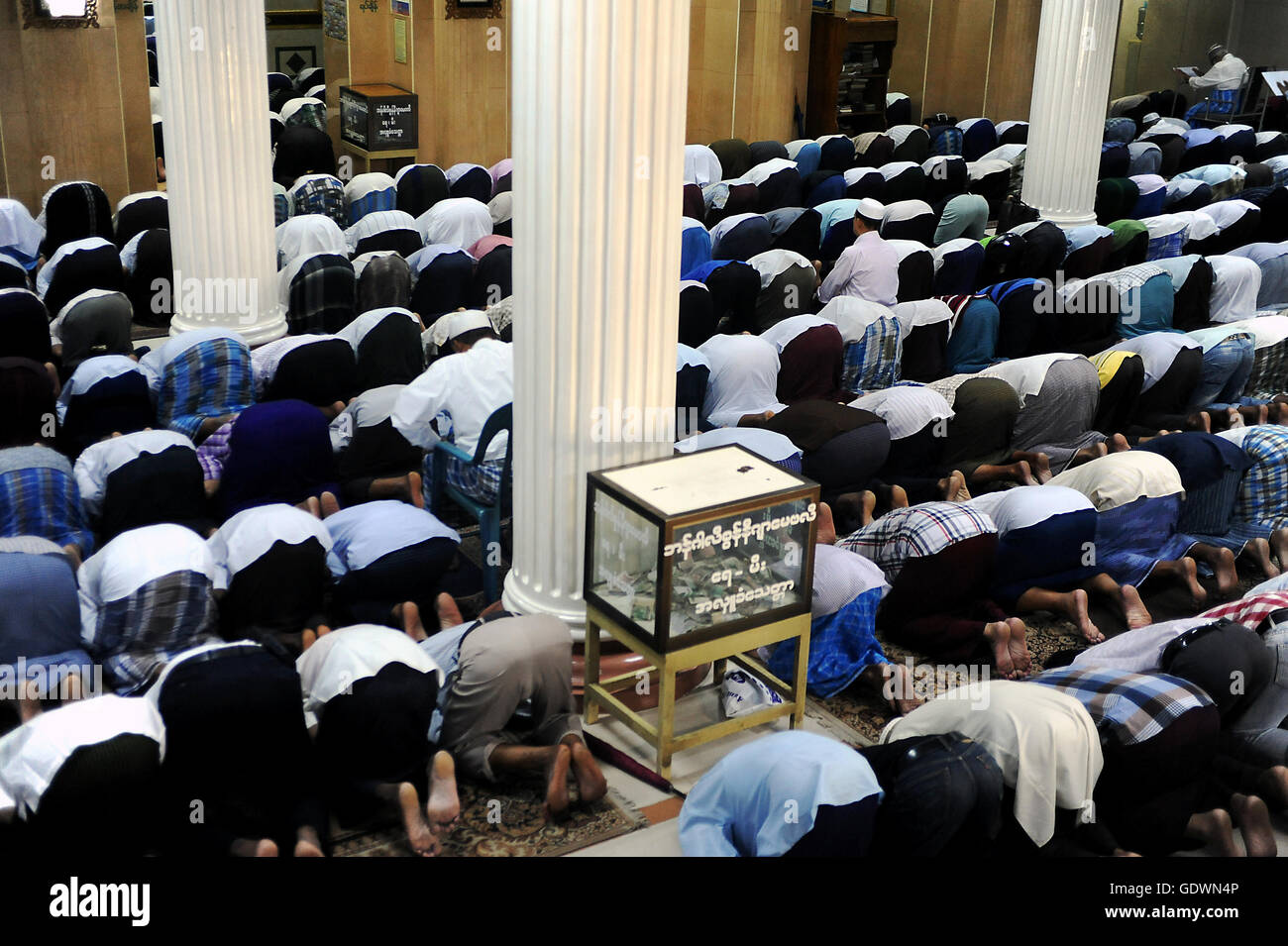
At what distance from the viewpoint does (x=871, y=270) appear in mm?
9172

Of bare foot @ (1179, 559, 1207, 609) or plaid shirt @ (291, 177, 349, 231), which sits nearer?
bare foot @ (1179, 559, 1207, 609)

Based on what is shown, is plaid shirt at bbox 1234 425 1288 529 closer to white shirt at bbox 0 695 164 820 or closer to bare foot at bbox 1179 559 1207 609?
bare foot at bbox 1179 559 1207 609

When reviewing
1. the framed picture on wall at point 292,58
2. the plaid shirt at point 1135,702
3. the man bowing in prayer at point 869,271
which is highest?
the framed picture on wall at point 292,58

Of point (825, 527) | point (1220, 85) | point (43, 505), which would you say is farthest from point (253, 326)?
point (1220, 85)

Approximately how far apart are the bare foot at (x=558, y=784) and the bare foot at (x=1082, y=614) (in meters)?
2.43

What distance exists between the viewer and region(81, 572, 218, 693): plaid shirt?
4.56 meters

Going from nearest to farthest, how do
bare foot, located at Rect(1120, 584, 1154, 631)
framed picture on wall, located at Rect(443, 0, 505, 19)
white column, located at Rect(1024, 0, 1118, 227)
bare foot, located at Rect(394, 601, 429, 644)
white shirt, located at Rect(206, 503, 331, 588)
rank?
white shirt, located at Rect(206, 503, 331, 588) < bare foot, located at Rect(394, 601, 429, 644) < bare foot, located at Rect(1120, 584, 1154, 631) < white column, located at Rect(1024, 0, 1118, 227) < framed picture on wall, located at Rect(443, 0, 505, 19)

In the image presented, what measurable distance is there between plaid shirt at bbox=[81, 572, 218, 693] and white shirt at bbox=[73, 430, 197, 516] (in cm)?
109

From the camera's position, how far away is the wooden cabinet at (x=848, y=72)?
14859 mm

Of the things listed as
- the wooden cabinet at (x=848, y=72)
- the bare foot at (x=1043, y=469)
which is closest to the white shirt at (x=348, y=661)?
the bare foot at (x=1043, y=469)

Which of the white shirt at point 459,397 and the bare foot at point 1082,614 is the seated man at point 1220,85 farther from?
the white shirt at point 459,397

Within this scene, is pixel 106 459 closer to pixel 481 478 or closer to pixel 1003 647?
pixel 481 478

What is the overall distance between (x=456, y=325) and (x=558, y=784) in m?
3.88

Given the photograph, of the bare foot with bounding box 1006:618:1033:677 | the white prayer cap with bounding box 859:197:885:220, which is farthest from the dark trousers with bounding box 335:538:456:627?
the white prayer cap with bounding box 859:197:885:220
